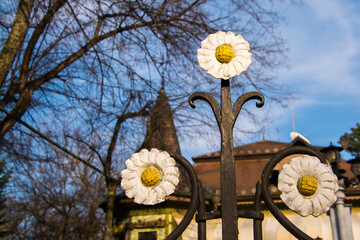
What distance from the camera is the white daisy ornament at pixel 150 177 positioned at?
1964 mm

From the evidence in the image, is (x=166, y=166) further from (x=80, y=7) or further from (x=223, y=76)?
(x=80, y=7)

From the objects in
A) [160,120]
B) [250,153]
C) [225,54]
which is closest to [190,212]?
[225,54]

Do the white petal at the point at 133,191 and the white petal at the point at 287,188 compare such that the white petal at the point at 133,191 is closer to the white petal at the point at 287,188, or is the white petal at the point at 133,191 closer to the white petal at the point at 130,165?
the white petal at the point at 130,165

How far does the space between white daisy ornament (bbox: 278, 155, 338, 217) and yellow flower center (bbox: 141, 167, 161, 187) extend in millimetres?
624

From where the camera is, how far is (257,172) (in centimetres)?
1410

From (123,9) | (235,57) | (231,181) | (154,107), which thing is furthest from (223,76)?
(154,107)

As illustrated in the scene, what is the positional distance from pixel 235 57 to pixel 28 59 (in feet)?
20.4

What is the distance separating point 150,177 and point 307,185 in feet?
2.58

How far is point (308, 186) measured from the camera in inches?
73.5

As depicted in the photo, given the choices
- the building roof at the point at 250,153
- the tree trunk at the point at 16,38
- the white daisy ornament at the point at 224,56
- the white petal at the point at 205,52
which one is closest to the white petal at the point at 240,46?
the white daisy ornament at the point at 224,56

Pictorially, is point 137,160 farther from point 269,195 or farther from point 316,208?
point 316,208

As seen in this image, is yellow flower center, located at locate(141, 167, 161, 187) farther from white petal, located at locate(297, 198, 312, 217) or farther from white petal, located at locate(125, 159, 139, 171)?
white petal, located at locate(297, 198, 312, 217)

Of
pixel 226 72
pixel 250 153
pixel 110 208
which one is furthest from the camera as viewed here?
pixel 250 153

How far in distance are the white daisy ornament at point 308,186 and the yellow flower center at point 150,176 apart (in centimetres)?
62
